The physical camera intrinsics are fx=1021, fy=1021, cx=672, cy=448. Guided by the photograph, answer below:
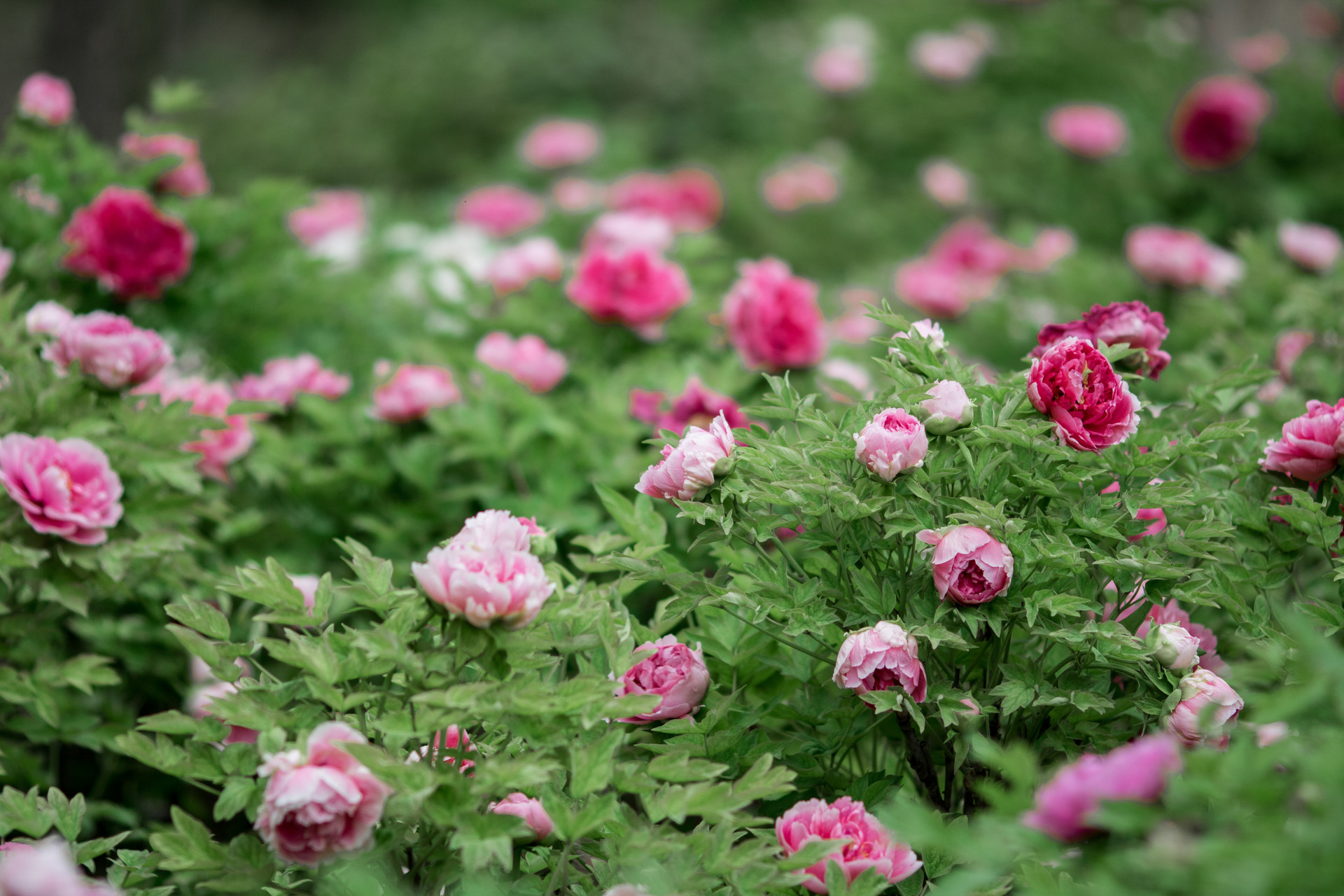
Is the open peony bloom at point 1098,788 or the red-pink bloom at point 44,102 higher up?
the red-pink bloom at point 44,102

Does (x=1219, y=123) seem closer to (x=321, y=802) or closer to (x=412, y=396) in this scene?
(x=412, y=396)

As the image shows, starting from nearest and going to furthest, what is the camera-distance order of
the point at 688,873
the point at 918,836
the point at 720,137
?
the point at 918,836, the point at 688,873, the point at 720,137

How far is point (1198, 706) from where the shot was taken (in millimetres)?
1161

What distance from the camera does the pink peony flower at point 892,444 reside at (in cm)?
116

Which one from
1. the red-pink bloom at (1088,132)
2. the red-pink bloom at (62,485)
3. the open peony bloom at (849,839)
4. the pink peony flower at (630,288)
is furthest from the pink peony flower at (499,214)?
the open peony bloom at (849,839)

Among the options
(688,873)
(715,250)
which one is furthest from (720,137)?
(688,873)

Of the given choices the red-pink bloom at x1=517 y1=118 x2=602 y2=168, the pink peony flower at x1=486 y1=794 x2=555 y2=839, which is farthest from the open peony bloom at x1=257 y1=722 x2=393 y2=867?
the red-pink bloom at x1=517 y1=118 x2=602 y2=168

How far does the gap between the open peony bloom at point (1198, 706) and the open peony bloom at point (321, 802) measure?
34.8 inches

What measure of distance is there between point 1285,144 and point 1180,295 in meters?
1.77

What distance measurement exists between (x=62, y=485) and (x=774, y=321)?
4.35ft

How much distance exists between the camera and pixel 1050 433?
1339 mm

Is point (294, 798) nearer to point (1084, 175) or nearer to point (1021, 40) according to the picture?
point (1084, 175)

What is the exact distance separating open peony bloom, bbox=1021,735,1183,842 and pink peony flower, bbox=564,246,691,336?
1621mm

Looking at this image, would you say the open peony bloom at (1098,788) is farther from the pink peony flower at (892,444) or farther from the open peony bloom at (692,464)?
the open peony bloom at (692,464)
